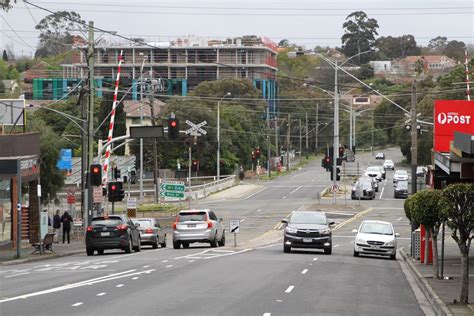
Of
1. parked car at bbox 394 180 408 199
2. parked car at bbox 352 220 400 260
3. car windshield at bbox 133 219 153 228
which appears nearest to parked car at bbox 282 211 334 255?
parked car at bbox 352 220 400 260

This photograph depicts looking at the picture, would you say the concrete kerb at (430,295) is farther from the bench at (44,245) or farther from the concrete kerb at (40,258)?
the bench at (44,245)

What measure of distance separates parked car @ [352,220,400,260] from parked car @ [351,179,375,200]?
4643cm

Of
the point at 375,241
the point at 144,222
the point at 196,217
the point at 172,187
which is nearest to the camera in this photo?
the point at 375,241

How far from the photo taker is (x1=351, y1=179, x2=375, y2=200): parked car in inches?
3452

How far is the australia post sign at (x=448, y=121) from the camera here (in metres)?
35.1

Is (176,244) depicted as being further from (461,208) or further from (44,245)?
(461,208)

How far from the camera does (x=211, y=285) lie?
80.8 ft

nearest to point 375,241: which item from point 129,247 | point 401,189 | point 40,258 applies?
point 129,247

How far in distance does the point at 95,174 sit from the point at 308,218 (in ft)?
33.1

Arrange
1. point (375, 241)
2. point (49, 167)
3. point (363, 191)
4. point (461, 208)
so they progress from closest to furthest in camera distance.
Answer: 1. point (461, 208)
2. point (375, 241)
3. point (49, 167)
4. point (363, 191)

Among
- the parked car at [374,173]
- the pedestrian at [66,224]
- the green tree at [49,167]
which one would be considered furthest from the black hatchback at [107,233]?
the parked car at [374,173]

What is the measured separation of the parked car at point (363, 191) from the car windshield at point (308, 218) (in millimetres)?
46757

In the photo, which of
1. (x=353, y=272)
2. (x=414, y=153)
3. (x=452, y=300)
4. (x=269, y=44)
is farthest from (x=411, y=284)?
(x=269, y=44)

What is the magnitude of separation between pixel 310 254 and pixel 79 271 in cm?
1301
